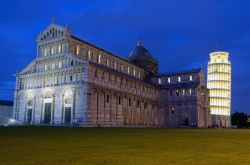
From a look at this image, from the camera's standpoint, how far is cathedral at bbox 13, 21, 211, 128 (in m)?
56.9

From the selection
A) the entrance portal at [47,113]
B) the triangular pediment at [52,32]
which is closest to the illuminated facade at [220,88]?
the entrance portal at [47,113]

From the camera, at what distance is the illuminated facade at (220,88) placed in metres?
121

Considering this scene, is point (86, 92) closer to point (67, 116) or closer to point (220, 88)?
point (67, 116)

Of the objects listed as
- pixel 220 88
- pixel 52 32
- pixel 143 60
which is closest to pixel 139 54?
pixel 143 60

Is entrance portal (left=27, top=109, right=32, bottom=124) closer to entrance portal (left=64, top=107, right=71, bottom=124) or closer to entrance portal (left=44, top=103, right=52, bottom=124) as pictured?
entrance portal (left=44, top=103, right=52, bottom=124)

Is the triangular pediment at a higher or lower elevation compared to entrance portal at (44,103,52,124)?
higher

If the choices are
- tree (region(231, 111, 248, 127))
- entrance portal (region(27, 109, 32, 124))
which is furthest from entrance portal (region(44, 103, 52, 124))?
tree (region(231, 111, 248, 127))

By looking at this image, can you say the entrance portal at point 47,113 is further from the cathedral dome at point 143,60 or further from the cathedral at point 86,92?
the cathedral dome at point 143,60

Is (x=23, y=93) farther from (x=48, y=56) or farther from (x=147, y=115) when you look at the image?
(x=147, y=115)

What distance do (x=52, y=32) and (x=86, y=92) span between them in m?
18.4

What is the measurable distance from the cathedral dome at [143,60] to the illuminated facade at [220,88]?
116 ft

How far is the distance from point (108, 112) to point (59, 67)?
14.5 m

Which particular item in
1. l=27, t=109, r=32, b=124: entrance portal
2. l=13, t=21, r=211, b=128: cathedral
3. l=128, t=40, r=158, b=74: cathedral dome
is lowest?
l=27, t=109, r=32, b=124: entrance portal

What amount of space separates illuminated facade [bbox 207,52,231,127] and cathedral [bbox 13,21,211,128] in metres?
38.9
